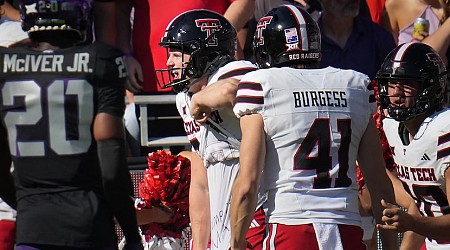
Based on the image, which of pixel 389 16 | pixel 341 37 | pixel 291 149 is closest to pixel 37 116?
pixel 291 149

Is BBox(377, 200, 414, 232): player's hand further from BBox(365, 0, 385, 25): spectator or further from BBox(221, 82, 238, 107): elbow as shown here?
BBox(365, 0, 385, 25): spectator

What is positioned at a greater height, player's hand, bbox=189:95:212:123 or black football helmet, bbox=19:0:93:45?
black football helmet, bbox=19:0:93:45

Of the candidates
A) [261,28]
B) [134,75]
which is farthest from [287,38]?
[134,75]

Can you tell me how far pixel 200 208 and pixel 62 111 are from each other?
1743 millimetres

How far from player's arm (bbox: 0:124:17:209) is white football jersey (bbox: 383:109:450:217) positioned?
Result: 7.34 feet

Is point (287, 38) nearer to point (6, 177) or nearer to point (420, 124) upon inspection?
point (420, 124)

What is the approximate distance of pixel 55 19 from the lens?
4.82 metres

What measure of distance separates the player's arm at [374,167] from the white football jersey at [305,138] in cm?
12

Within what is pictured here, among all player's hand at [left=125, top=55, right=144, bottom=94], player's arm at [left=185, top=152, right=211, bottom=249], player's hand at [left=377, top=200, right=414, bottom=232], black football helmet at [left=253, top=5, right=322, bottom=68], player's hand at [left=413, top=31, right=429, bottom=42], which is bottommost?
player's arm at [left=185, top=152, right=211, bottom=249]

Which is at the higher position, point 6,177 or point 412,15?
point 6,177

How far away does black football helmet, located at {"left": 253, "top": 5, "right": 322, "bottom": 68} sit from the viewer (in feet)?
17.8

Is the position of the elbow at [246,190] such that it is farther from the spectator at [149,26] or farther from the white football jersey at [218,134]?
the spectator at [149,26]

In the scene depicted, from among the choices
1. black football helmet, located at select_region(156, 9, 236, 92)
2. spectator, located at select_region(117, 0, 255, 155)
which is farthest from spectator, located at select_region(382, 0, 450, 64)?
black football helmet, located at select_region(156, 9, 236, 92)

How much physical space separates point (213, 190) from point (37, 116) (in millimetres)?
1534
